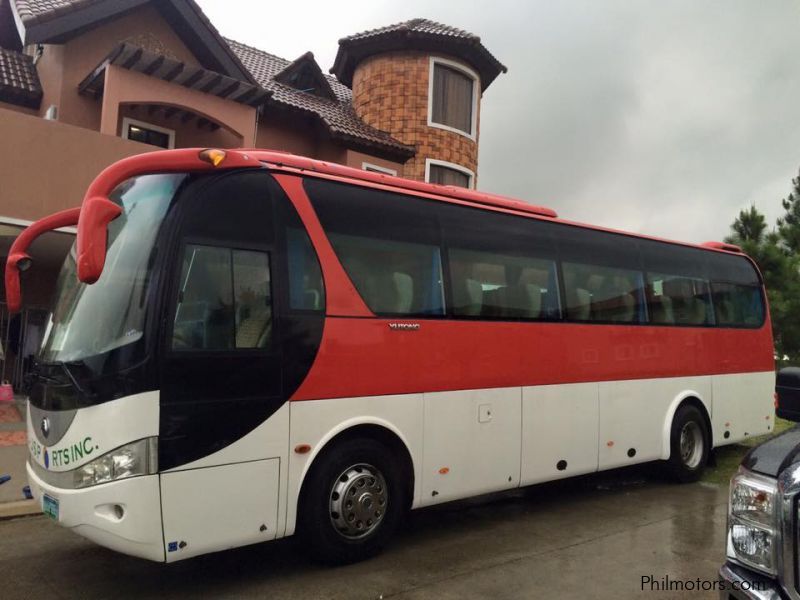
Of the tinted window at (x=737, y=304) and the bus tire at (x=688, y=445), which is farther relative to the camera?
the tinted window at (x=737, y=304)

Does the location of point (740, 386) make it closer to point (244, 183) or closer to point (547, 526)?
point (547, 526)

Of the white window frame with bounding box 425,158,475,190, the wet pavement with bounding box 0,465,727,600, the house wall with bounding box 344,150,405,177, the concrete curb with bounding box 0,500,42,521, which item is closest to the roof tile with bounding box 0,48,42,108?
the house wall with bounding box 344,150,405,177

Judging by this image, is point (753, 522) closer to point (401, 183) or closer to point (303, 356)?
point (303, 356)

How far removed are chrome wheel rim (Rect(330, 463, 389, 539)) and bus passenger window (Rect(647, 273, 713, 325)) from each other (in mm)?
4518

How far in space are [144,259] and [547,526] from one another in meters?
4.52

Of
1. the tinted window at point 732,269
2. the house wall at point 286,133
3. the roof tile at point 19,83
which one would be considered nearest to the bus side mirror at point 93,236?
the tinted window at point 732,269

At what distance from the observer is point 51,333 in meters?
4.75

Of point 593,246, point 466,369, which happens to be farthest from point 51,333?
point 593,246

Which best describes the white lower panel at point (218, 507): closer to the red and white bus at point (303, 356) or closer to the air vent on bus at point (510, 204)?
the red and white bus at point (303, 356)

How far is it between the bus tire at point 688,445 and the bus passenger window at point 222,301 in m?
5.89

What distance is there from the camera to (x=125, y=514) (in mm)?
3842

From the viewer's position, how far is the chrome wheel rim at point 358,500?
483 cm

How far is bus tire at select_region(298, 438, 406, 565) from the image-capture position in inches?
185

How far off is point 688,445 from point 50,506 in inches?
297
